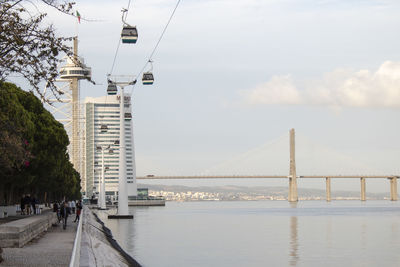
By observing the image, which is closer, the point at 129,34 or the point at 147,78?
the point at 129,34

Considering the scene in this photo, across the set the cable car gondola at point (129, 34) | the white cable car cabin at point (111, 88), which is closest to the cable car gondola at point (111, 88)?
the white cable car cabin at point (111, 88)

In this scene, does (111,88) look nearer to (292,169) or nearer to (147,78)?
(147,78)

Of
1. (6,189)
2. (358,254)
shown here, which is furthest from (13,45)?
(6,189)

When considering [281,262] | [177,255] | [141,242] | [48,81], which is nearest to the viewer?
Answer: [48,81]

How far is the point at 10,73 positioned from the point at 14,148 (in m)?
5.22

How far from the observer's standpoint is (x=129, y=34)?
45094mm

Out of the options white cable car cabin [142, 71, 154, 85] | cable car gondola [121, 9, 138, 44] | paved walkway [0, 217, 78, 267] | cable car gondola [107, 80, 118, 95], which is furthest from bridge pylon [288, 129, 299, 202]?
paved walkway [0, 217, 78, 267]

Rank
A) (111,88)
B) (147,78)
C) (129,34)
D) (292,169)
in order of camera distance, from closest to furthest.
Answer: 1. (129,34)
2. (147,78)
3. (111,88)
4. (292,169)

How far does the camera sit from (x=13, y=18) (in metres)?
16.0

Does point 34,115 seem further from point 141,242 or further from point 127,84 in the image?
point 141,242

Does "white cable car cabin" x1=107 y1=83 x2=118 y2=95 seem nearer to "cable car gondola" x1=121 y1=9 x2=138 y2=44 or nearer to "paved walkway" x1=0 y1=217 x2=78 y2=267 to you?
"cable car gondola" x1=121 y1=9 x2=138 y2=44

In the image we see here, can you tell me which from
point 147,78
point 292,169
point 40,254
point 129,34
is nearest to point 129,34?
point 129,34

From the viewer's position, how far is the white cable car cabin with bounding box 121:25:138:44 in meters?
45.0

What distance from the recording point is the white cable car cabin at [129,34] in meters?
45.0
